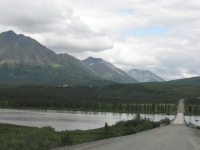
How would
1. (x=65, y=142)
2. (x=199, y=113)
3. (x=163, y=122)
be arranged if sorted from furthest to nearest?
(x=199, y=113) → (x=163, y=122) → (x=65, y=142)

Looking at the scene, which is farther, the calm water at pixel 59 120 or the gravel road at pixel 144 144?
the calm water at pixel 59 120

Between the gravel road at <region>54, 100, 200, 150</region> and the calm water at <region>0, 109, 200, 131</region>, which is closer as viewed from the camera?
the gravel road at <region>54, 100, 200, 150</region>

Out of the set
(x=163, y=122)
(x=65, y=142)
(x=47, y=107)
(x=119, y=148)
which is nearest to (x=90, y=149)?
(x=119, y=148)

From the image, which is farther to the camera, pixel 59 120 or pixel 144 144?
pixel 59 120

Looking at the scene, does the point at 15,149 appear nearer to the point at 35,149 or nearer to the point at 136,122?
the point at 35,149

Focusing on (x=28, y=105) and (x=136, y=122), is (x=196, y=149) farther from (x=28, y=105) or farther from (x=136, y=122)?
(x=28, y=105)

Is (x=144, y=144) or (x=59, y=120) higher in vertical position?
(x=144, y=144)

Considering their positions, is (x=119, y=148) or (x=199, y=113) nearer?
(x=119, y=148)

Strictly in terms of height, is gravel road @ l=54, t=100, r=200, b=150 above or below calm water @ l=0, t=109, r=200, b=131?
above

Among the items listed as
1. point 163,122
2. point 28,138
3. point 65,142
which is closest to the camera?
point 28,138

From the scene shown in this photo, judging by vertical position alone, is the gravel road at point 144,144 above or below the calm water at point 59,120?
above

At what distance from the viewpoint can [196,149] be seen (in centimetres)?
3297

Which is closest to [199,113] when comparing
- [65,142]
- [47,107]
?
[47,107]

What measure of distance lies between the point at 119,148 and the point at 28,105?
571 feet
